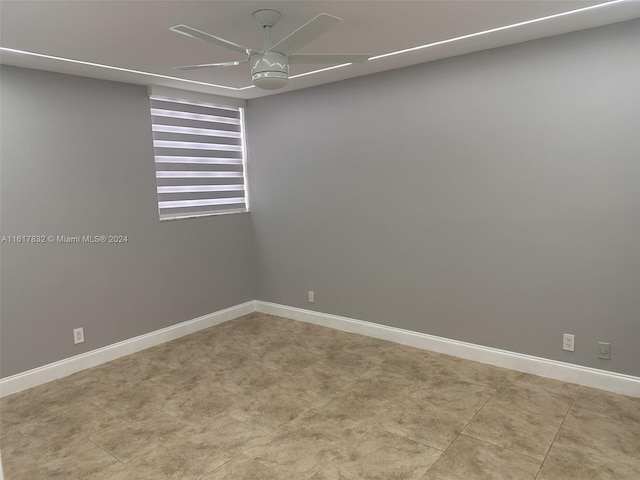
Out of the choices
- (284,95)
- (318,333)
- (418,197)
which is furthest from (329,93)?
(318,333)

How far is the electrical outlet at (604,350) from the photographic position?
3016 mm

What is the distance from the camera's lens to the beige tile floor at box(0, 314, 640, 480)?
2.35 metres

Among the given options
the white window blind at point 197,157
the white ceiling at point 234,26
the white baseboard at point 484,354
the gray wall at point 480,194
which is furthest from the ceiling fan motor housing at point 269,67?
the white baseboard at point 484,354

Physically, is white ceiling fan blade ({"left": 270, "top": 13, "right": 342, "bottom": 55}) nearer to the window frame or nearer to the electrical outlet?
Result: the window frame

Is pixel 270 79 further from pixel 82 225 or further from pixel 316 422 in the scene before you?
pixel 82 225

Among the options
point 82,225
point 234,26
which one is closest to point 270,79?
point 234,26

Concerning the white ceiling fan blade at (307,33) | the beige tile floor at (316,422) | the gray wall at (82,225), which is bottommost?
the beige tile floor at (316,422)

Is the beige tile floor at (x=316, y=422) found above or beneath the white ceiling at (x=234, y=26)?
beneath

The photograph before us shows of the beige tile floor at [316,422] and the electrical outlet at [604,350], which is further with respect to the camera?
the electrical outlet at [604,350]

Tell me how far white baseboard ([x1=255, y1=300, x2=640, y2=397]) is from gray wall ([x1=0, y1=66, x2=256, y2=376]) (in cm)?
136

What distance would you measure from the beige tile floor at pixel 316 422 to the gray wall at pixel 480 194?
0.49m

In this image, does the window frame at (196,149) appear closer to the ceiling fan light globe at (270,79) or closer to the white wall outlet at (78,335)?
the white wall outlet at (78,335)

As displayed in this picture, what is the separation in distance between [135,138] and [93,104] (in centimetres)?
44

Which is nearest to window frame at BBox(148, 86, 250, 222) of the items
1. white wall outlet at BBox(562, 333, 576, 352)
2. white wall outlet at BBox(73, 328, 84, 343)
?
white wall outlet at BBox(73, 328, 84, 343)
